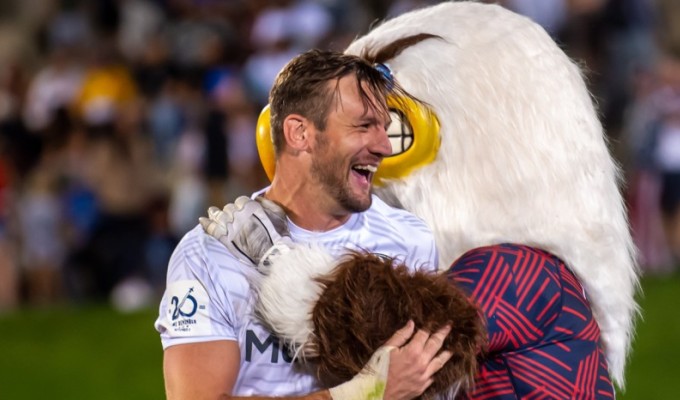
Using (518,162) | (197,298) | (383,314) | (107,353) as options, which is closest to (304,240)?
(197,298)

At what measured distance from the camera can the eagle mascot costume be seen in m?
3.23

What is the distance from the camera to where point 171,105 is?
11453 millimetres

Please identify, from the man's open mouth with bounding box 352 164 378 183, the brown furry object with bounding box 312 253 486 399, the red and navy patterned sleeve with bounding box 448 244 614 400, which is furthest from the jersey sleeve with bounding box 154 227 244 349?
the red and navy patterned sleeve with bounding box 448 244 614 400

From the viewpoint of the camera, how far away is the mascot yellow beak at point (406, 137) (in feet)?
12.0

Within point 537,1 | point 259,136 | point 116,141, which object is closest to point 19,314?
point 116,141

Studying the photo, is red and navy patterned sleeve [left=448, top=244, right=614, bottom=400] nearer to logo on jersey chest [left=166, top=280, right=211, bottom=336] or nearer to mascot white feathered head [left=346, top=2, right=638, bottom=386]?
mascot white feathered head [left=346, top=2, right=638, bottom=386]

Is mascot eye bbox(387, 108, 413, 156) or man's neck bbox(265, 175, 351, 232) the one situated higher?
mascot eye bbox(387, 108, 413, 156)

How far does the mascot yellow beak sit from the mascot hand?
1.03ft

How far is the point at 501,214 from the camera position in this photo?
349cm

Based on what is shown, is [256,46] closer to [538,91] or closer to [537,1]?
[537,1]

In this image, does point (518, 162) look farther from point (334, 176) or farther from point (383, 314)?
point (383, 314)

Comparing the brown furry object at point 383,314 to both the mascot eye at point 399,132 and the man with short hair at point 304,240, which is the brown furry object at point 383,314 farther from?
the mascot eye at point 399,132

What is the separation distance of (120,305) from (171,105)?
1.82 meters

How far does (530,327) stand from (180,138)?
8.29 meters
